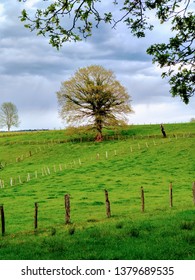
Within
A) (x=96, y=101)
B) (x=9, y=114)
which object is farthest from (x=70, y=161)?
(x=9, y=114)

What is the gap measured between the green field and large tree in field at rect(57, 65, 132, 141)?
13.3 ft

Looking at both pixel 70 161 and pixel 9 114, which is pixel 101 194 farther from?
pixel 9 114

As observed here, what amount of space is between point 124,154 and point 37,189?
25.8 metres

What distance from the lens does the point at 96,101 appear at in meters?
79.4

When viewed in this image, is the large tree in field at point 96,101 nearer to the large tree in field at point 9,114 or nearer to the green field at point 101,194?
the green field at point 101,194

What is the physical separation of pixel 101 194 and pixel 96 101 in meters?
45.2

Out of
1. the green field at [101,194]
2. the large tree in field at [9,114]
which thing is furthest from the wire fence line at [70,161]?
the large tree in field at [9,114]

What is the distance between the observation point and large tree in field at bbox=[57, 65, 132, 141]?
260ft

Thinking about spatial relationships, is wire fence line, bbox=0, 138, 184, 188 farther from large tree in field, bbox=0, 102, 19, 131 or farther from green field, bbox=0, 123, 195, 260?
large tree in field, bbox=0, 102, 19, 131

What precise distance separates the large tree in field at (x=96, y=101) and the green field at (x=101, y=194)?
4052 mm

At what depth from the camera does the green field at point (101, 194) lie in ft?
43.5

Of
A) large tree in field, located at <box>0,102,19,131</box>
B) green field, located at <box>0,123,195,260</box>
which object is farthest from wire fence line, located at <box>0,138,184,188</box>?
large tree in field, located at <box>0,102,19,131</box>
